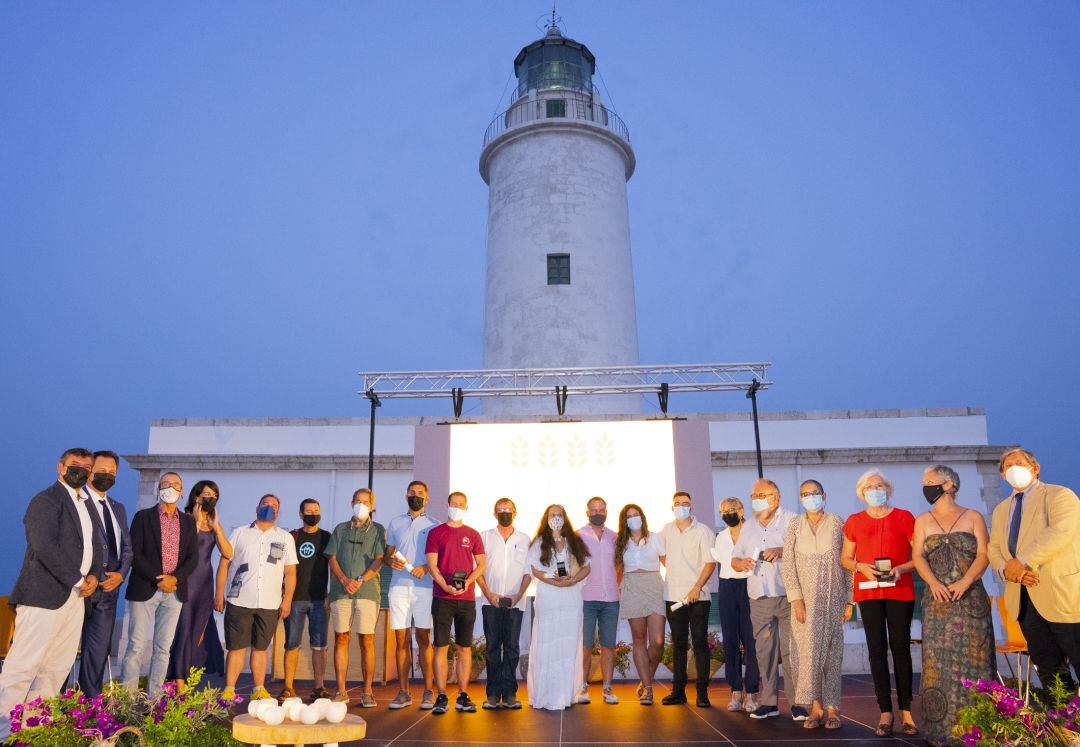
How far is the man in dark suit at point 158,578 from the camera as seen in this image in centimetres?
581

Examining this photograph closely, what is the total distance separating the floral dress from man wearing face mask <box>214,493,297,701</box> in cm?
478

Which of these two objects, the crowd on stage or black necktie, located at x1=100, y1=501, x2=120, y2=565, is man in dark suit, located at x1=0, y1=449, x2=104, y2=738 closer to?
the crowd on stage

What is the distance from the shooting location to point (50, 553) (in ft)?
16.6

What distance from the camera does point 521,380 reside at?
1620cm

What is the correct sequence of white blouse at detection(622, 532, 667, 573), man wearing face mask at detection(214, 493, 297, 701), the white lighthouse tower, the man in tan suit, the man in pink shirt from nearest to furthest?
the man in tan suit < man wearing face mask at detection(214, 493, 297, 701) < the man in pink shirt < white blouse at detection(622, 532, 667, 573) < the white lighthouse tower

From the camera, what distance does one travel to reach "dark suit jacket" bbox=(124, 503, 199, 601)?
5852mm

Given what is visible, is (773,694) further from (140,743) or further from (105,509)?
(105,509)

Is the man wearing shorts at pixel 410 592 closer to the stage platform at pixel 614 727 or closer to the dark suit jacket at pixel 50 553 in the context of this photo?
the stage platform at pixel 614 727

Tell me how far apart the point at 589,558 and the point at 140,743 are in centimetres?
407

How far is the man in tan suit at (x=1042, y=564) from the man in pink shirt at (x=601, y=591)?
3151mm

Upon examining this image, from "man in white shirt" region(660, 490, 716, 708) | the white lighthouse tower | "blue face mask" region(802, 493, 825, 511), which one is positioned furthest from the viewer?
the white lighthouse tower

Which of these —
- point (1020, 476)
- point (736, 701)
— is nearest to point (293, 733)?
point (736, 701)

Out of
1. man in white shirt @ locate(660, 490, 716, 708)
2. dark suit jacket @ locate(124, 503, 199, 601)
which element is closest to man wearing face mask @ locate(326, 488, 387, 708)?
dark suit jacket @ locate(124, 503, 199, 601)

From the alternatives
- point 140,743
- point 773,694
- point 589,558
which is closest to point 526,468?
point 589,558
